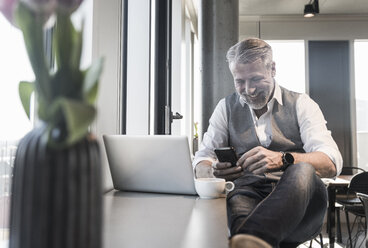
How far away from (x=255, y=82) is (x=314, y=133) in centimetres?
36

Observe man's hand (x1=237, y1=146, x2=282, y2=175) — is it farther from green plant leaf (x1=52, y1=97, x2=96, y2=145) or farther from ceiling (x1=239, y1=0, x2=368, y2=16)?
ceiling (x1=239, y1=0, x2=368, y2=16)

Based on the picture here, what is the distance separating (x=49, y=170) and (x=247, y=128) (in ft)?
4.68

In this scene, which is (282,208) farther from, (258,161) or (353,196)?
(353,196)

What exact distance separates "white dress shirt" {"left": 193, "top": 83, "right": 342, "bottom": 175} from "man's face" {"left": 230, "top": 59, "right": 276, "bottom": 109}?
0.04 meters

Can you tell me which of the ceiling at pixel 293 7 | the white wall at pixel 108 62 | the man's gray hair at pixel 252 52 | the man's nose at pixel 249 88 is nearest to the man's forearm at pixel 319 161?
the man's nose at pixel 249 88

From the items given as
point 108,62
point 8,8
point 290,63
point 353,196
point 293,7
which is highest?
point 293,7

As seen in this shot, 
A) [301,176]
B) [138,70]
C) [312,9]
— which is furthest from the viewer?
[312,9]

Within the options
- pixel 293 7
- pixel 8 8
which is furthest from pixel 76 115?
pixel 293 7

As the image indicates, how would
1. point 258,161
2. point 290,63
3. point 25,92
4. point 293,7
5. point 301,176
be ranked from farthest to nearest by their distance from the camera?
point 290,63 < point 293,7 < point 258,161 < point 301,176 < point 25,92

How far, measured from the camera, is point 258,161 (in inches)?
51.9

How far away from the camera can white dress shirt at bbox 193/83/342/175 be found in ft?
4.83

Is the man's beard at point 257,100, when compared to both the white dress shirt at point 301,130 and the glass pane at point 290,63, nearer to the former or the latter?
the white dress shirt at point 301,130

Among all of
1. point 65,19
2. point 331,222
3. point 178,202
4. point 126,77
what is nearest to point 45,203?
point 65,19

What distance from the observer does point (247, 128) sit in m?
1.65
